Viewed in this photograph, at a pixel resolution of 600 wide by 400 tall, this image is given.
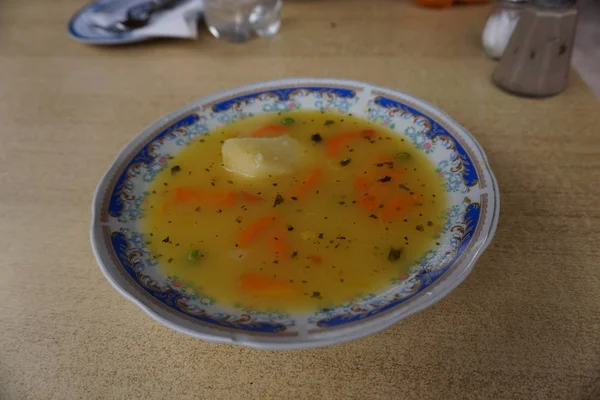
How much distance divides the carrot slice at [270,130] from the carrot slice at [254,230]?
0.28 metres

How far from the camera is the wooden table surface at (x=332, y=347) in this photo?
0.76 m

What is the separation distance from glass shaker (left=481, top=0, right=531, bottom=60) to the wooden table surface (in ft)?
0.17

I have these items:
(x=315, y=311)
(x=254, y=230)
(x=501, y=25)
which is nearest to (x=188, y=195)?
(x=254, y=230)

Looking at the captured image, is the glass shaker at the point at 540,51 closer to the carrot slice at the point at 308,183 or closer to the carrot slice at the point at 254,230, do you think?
the carrot slice at the point at 308,183

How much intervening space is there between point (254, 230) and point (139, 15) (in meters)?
1.19

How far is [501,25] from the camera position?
4.73 ft

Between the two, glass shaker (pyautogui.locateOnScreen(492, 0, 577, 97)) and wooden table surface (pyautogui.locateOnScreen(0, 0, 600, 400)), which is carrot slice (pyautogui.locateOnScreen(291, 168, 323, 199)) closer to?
wooden table surface (pyautogui.locateOnScreen(0, 0, 600, 400))

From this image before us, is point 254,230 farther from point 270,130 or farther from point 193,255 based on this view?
point 270,130

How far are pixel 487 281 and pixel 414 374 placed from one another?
241 mm

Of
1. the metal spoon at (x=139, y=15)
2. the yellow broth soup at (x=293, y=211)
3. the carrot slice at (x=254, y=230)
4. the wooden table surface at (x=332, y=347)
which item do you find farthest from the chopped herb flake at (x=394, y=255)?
the metal spoon at (x=139, y=15)

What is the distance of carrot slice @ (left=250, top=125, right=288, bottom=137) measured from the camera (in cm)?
118

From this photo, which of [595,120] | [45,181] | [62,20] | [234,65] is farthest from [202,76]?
[595,120]

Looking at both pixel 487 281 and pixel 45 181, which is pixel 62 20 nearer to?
pixel 45 181

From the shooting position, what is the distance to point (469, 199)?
90 centimetres
